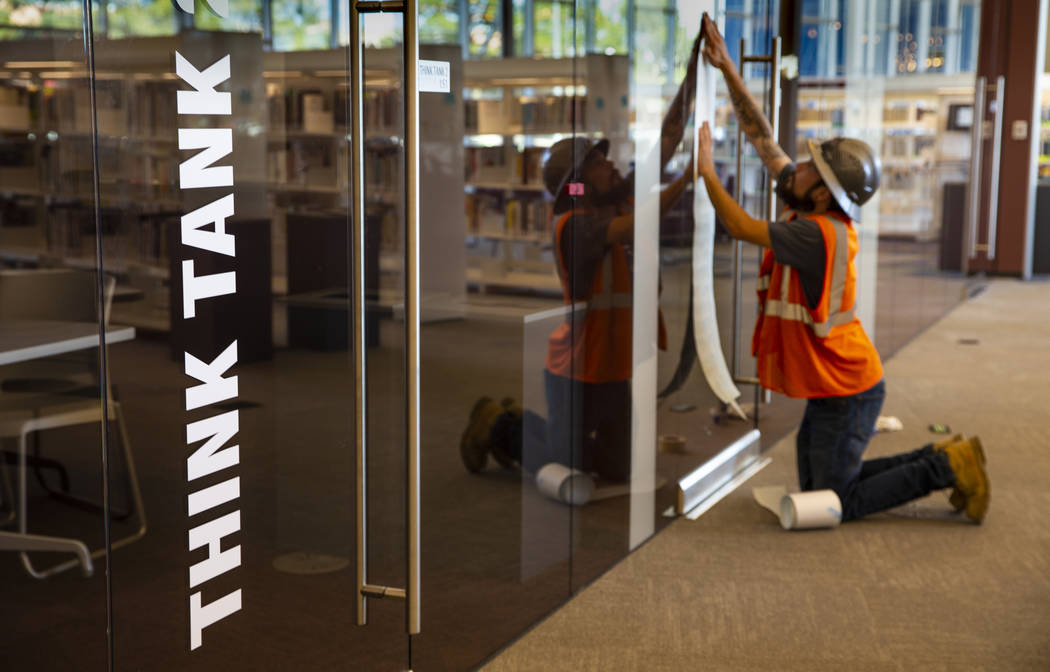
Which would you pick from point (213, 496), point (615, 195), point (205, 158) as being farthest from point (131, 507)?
point (615, 195)

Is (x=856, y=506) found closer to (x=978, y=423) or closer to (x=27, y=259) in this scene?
(x=978, y=423)

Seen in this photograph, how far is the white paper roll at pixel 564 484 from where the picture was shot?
2.97 meters

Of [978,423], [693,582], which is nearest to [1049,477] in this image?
[978,423]

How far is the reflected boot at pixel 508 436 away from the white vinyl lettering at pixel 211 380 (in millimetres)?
865

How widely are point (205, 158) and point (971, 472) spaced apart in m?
2.85

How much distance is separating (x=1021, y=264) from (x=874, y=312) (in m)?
5.66

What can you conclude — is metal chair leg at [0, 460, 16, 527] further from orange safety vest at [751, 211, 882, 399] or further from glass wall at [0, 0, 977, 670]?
orange safety vest at [751, 211, 882, 399]

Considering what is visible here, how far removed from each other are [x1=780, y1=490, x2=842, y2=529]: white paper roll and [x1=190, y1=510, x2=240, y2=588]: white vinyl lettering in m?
2.20

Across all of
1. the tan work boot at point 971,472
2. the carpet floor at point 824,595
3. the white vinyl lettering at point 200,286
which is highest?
the white vinyl lettering at point 200,286

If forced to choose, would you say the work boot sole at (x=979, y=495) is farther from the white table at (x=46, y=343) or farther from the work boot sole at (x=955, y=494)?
the white table at (x=46, y=343)

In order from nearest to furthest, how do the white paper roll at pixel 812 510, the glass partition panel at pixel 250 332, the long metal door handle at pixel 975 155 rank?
the glass partition panel at pixel 250 332 → the white paper roll at pixel 812 510 → the long metal door handle at pixel 975 155

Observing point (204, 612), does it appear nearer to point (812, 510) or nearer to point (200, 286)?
point (200, 286)

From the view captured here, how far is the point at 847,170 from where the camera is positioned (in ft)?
12.0

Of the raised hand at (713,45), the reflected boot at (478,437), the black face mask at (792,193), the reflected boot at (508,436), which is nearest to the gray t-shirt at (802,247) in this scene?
the black face mask at (792,193)
